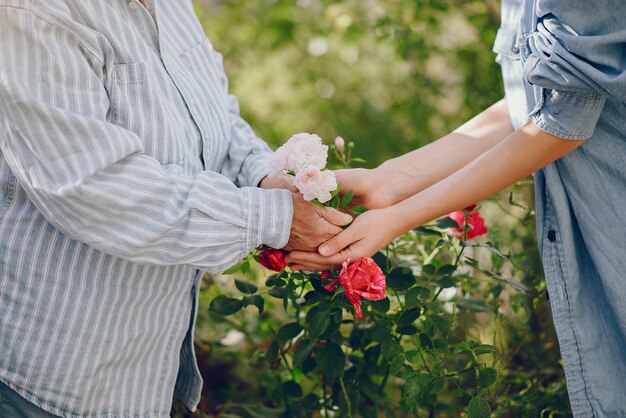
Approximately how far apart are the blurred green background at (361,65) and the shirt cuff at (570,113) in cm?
157

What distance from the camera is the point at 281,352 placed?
222 cm

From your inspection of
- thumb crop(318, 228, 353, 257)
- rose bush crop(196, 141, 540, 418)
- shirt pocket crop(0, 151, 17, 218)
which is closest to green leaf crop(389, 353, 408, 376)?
rose bush crop(196, 141, 540, 418)

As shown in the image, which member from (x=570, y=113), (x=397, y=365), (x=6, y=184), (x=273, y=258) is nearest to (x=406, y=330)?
(x=397, y=365)

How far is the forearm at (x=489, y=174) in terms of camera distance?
1.65 metres

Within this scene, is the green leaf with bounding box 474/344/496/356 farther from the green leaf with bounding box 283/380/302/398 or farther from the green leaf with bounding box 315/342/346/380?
the green leaf with bounding box 283/380/302/398

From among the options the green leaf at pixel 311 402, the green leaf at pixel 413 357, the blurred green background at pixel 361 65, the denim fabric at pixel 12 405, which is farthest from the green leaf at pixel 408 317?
the blurred green background at pixel 361 65

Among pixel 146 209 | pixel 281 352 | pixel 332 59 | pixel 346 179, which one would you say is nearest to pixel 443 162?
pixel 346 179

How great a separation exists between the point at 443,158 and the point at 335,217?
0.46 m

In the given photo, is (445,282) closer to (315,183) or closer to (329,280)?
(329,280)

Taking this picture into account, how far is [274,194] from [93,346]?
529mm

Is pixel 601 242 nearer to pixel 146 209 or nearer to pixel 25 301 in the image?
pixel 146 209

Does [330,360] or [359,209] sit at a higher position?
[359,209]

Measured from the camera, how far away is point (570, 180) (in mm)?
1722

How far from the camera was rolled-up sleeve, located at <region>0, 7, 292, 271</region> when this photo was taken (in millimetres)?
1457
